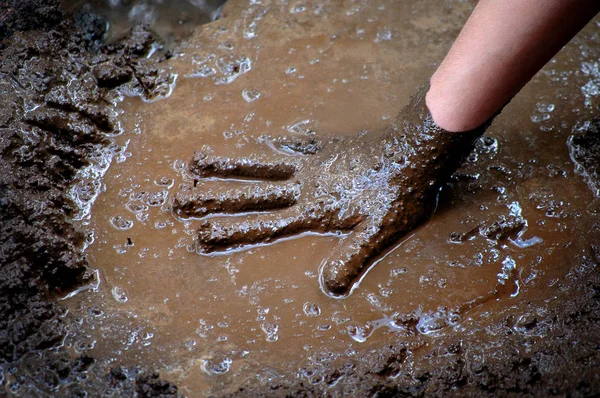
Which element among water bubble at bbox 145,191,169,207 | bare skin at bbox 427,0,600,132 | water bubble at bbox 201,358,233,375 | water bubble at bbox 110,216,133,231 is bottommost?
water bubble at bbox 201,358,233,375

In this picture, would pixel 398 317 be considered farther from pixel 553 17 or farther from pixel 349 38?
pixel 349 38

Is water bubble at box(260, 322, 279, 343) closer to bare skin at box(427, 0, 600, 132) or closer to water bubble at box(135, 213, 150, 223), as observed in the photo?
water bubble at box(135, 213, 150, 223)

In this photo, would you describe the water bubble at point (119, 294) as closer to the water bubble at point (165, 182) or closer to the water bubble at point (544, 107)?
the water bubble at point (165, 182)

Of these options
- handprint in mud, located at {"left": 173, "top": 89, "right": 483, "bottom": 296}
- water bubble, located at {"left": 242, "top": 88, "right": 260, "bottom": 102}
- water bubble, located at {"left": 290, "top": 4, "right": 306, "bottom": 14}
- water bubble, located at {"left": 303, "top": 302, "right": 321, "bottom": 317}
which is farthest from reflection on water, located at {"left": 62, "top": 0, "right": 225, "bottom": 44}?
water bubble, located at {"left": 303, "top": 302, "right": 321, "bottom": 317}

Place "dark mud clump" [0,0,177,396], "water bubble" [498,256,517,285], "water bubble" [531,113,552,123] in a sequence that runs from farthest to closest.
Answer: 1. "water bubble" [531,113,552,123]
2. "water bubble" [498,256,517,285]
3. "dark mud clump" [0,0,177,396]

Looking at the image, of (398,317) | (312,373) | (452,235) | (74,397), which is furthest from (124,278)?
(452,235)
